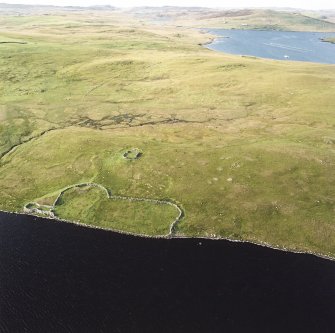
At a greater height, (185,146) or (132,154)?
(185,146)

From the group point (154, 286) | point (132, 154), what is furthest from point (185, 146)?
point (154, 286)

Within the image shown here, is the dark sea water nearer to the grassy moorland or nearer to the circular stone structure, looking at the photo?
the grassy moorland

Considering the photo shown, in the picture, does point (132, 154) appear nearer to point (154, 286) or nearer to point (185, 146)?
point (185, 146)

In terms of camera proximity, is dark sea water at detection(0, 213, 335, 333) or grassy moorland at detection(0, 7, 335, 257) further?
grassy moorland at detection(0, 7, 335, 257)

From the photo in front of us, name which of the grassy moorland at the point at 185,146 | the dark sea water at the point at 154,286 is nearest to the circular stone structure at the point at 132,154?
the grassy moorland at the point at 185,146

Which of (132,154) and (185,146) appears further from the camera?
(185,146)

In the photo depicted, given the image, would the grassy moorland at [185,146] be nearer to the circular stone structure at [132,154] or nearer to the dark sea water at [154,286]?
the circular stone structure at [132,154]

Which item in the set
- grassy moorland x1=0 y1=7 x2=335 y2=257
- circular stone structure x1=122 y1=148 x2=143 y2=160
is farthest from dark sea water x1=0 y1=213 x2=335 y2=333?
circular stone structure x1=122 y1=148 x2=143 y2=160
